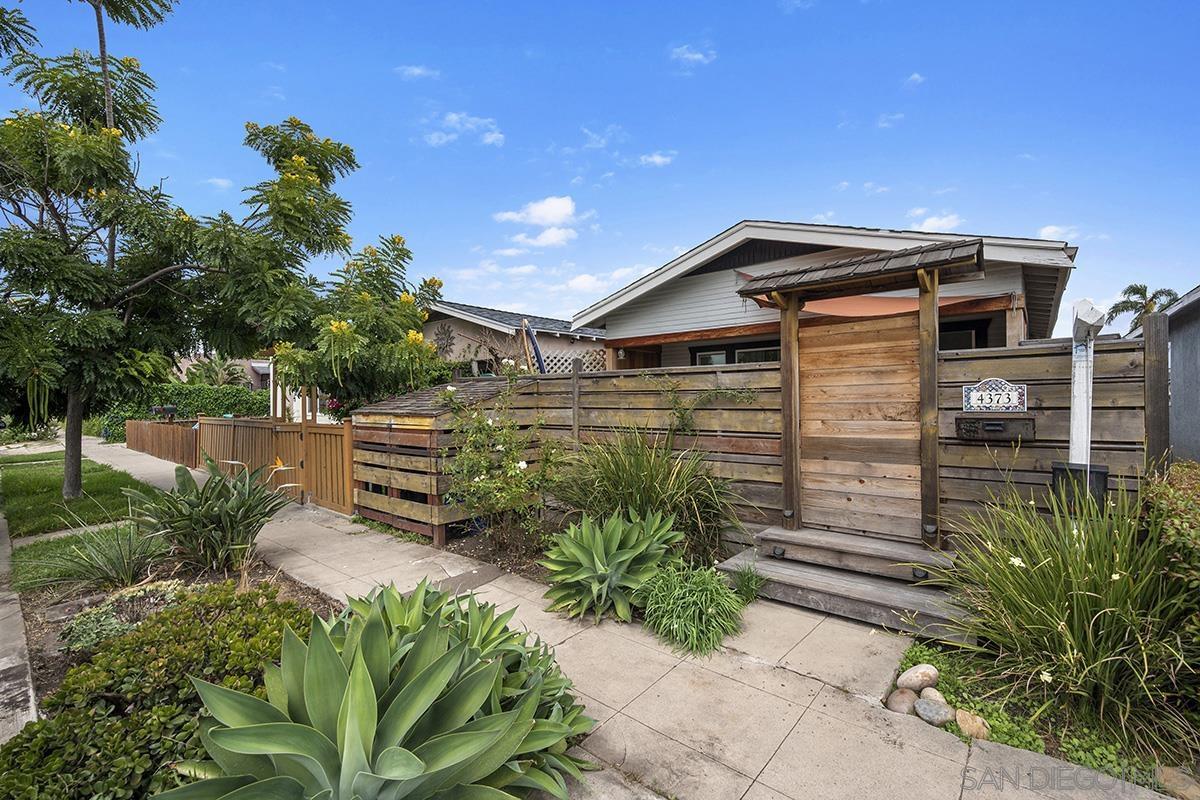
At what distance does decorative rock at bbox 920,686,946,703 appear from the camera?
236 cm

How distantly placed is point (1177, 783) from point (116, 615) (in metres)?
5.45

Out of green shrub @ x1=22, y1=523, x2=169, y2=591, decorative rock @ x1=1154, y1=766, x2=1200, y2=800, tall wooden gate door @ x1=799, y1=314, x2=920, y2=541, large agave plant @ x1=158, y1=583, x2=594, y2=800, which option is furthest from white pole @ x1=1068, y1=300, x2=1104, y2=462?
green shrub @ x1=22, y1=523, x2=169, y2=591

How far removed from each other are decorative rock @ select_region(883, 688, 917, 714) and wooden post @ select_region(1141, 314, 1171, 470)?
6.36 ft

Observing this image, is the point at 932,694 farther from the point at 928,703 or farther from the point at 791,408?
the point at 791,408

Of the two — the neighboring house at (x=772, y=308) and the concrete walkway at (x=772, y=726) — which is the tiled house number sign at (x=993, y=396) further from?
the neighboring house at (x=772, y=308)

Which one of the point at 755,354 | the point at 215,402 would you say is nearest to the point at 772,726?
the point at 755,354

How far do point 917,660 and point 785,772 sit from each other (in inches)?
49.3

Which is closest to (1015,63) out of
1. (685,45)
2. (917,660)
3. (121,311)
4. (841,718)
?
(685,45)

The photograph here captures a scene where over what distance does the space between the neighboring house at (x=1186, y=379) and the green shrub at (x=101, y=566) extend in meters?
11.0

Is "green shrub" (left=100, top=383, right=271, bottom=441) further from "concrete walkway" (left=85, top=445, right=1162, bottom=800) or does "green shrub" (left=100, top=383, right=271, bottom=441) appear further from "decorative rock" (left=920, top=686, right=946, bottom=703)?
"decorative rock" (left=920, top=686, right=946, bottom=703)

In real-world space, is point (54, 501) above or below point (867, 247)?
below

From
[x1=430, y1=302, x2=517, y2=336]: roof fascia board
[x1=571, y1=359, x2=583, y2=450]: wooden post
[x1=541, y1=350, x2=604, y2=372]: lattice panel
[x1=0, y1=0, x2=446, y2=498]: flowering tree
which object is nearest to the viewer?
[x1=0, y1=0, x2=446, y2=498]: flowering tree

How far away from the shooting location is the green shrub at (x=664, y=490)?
13.4 feet

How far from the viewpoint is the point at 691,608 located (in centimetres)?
314
